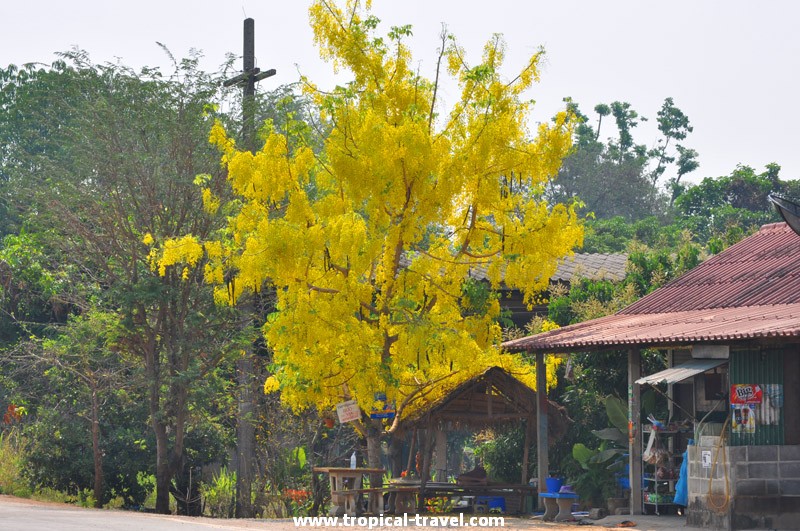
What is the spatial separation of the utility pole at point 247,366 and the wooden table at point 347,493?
10.4 feet

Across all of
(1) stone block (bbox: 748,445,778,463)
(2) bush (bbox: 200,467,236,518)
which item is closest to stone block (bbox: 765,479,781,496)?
(1) stone block (bbox: 748,445,778,463)

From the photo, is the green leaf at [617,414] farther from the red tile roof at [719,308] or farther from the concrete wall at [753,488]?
the concrete wall at [753,488]

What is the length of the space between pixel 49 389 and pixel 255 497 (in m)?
6.74

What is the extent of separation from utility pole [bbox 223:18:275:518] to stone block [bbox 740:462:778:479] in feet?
32.1

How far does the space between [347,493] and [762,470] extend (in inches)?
265

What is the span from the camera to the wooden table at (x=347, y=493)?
779 inches

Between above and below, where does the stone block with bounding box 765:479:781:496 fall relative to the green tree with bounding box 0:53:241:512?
below

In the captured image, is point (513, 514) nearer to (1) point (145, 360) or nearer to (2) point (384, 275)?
(2) point (384, 275)

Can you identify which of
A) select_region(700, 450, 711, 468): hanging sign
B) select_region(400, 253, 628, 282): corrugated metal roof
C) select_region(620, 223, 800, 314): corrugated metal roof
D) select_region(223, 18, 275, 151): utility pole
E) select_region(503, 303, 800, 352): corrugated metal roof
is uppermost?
select_region(223, 18, 275, 151): utility pole

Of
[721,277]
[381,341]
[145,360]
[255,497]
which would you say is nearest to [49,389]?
[145,360]

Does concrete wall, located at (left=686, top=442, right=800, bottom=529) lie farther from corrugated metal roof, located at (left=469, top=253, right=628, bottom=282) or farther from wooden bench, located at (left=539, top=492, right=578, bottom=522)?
corrugated metal roof, located at (left=469, top=253, right=628, bottom=282)

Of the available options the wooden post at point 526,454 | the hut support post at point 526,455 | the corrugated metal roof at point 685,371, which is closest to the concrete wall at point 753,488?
the corrugated metal roof at point 685,371

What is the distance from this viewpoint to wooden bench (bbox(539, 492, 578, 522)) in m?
19.8

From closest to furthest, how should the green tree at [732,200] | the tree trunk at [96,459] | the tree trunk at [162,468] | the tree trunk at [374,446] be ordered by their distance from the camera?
the tree trunk at [374,446]
the tree trunk at [162,468]
the tree trunk at [96,459]
the green tree at [732,200]
